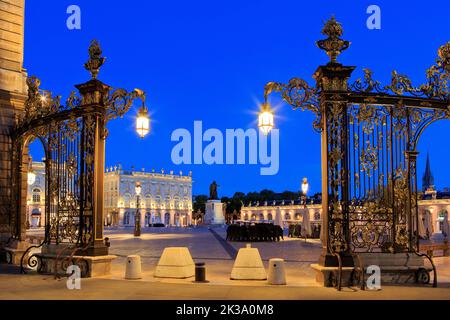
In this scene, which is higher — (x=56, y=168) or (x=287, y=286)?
(x=56, y=168)

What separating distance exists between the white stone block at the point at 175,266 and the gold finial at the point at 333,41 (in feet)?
21.6

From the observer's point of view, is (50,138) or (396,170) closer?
(396,170)

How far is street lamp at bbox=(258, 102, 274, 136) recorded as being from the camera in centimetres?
1335

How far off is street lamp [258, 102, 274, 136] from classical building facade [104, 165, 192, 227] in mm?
119966

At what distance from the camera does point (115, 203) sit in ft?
457

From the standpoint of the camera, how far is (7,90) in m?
17.8

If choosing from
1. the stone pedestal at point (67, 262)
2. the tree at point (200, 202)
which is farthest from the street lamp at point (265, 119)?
the tree at point (200, 202)

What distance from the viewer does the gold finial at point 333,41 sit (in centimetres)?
1237

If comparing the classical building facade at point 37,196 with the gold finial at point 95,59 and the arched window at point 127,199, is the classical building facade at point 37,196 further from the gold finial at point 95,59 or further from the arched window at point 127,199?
the gold finial at point 95,59

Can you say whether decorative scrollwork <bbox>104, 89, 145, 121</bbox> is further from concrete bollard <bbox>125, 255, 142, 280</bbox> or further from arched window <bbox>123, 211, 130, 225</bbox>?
arched window <bbox>123, 211, 130, 225</bbox>
